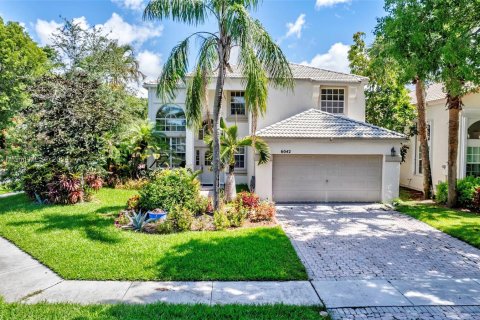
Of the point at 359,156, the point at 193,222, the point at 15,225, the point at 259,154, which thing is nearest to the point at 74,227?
the point at 15,225

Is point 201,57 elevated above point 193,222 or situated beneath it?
elevated above

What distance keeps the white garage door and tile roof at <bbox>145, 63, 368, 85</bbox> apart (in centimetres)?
557

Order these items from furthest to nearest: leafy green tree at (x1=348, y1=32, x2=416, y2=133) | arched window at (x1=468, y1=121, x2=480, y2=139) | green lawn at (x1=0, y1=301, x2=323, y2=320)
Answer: leafy green tree at (x1=348, y1=32, x2=416, y2=133)
arched window at (x1=468, y1=121, x2=480, y2=139)
green lawn at (x1=0, y1=301, x2=323, y2=320)

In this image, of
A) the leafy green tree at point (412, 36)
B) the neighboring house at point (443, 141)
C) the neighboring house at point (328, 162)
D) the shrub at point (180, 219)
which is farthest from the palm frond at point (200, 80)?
the neighboring house at point (443, 141)

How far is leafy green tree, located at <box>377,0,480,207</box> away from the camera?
8984 mm

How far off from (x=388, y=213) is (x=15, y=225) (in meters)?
14.6

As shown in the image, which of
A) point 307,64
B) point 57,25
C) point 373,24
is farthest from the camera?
point 307,64

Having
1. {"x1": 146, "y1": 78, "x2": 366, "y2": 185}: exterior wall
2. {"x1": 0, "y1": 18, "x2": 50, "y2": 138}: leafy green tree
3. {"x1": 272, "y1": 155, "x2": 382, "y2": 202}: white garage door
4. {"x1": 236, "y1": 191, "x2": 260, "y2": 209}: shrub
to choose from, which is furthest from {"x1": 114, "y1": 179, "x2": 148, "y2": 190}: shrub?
{"x1": 0, "y1": 18, "x2": 50, "y2": 138}: leafy green tree

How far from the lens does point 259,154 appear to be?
15125mm

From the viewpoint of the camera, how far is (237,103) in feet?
68.1

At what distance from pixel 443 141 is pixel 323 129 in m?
7.82

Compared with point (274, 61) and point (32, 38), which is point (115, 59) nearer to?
point (274, 61)

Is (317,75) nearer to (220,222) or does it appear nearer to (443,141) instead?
(443,141)

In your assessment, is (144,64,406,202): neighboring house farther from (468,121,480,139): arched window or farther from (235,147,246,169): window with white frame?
(468,121,480,139): arched window
